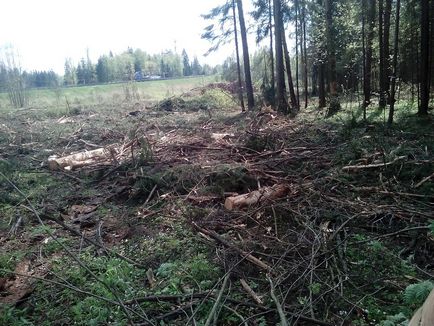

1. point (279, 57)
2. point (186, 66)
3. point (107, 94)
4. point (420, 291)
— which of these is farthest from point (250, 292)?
point (186, 66)

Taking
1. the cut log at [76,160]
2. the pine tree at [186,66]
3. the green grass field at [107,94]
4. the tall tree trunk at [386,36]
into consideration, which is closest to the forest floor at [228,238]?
the cut log at [76,160]

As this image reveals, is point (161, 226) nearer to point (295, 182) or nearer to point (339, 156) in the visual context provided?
point (295, 182)

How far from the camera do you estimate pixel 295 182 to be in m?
6.48

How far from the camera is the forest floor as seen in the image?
3424 millimetres

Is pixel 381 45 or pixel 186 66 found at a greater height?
pixel 186 66

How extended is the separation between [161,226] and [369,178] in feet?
13.0

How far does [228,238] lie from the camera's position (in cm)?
487

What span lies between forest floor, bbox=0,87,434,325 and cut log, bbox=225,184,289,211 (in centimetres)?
7

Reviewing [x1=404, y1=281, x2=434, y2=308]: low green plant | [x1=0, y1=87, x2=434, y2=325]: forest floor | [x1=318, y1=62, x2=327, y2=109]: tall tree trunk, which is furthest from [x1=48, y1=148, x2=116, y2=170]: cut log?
[x1=318, y1=62, x2=327, y2=109]: tall tree trunk

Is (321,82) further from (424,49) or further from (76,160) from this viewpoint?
(76,160)

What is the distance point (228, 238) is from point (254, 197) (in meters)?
1.22

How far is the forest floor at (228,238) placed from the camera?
3.42 metres

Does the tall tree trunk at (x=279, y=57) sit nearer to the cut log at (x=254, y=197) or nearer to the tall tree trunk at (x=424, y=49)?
the tall tree trunk at (x=424, y=49)

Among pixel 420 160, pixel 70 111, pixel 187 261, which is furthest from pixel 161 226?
pixel 70 111
